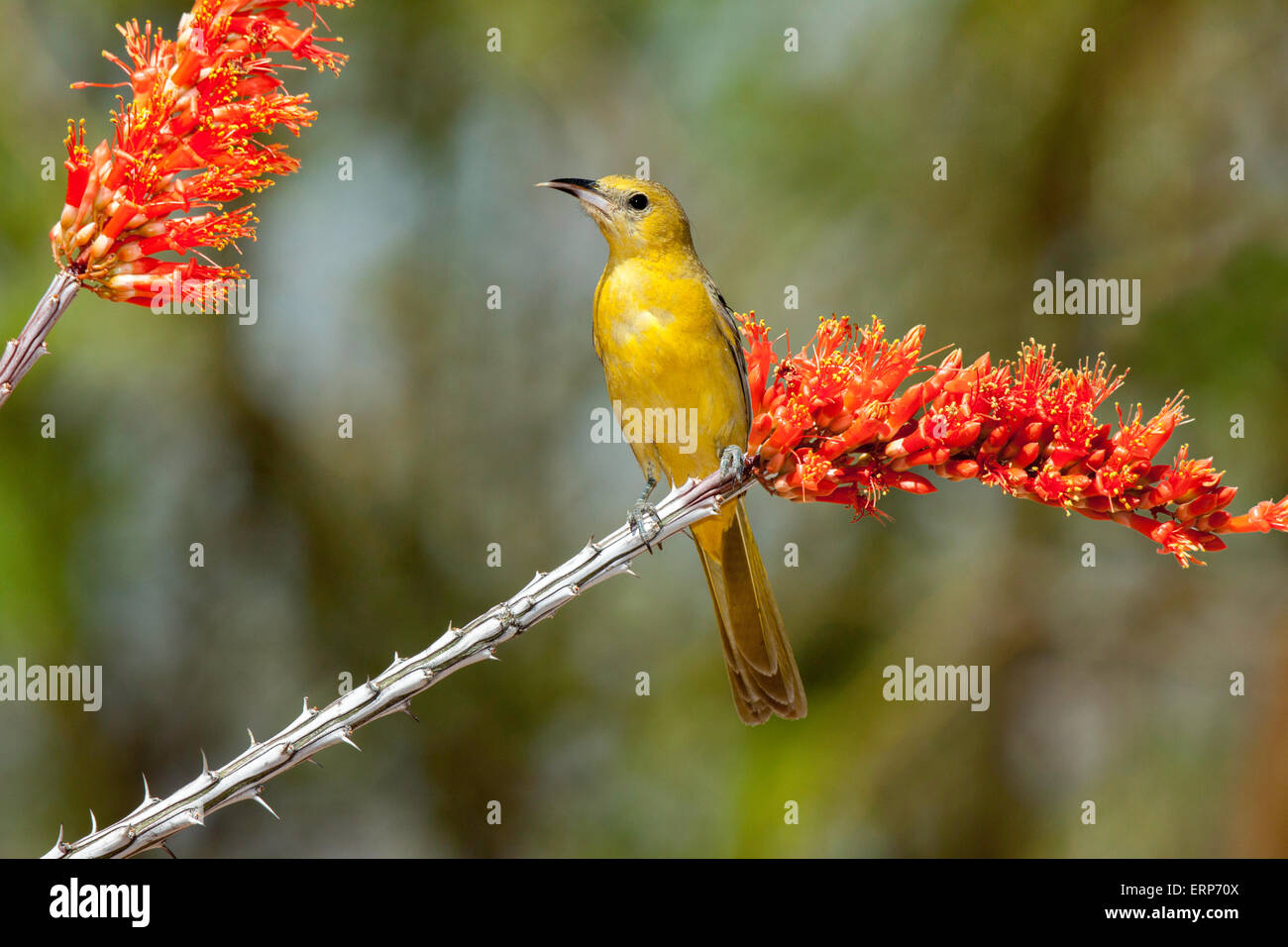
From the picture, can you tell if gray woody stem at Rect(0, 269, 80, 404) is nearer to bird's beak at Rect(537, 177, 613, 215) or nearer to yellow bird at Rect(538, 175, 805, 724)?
yellow bird at Rect(538, 175, 805, 724)

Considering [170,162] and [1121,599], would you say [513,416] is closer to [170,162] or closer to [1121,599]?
[1121,599]

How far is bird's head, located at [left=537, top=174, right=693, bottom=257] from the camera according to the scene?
148 inches

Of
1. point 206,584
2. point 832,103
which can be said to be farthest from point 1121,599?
point 206,584

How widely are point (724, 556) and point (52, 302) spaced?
2.32 metres

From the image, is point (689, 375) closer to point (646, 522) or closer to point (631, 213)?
point (631, 213)

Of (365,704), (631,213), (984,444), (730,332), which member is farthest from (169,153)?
(730,332)

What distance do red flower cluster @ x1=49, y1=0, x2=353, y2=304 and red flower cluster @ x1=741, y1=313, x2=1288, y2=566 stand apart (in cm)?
130

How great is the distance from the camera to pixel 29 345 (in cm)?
174

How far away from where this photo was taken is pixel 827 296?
6.80m

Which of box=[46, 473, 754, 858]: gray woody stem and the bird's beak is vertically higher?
the bird's beak

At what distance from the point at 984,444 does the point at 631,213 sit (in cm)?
171

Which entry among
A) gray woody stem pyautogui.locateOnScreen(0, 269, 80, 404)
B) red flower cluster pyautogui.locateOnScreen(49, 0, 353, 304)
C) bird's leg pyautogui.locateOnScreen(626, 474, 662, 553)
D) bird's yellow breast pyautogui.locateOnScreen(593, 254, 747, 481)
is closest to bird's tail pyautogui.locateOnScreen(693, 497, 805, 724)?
bird's yellow breast pyautogui.locateOnScreen(593, 254, 747, 481)

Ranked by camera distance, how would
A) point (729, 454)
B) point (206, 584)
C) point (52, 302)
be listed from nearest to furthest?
point (52, 302)
point (729, 454)
point (206, 584)

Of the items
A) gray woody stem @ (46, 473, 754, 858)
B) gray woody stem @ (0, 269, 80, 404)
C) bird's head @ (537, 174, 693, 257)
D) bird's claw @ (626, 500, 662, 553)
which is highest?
bird's head @ (537, 174, 693, 257)
